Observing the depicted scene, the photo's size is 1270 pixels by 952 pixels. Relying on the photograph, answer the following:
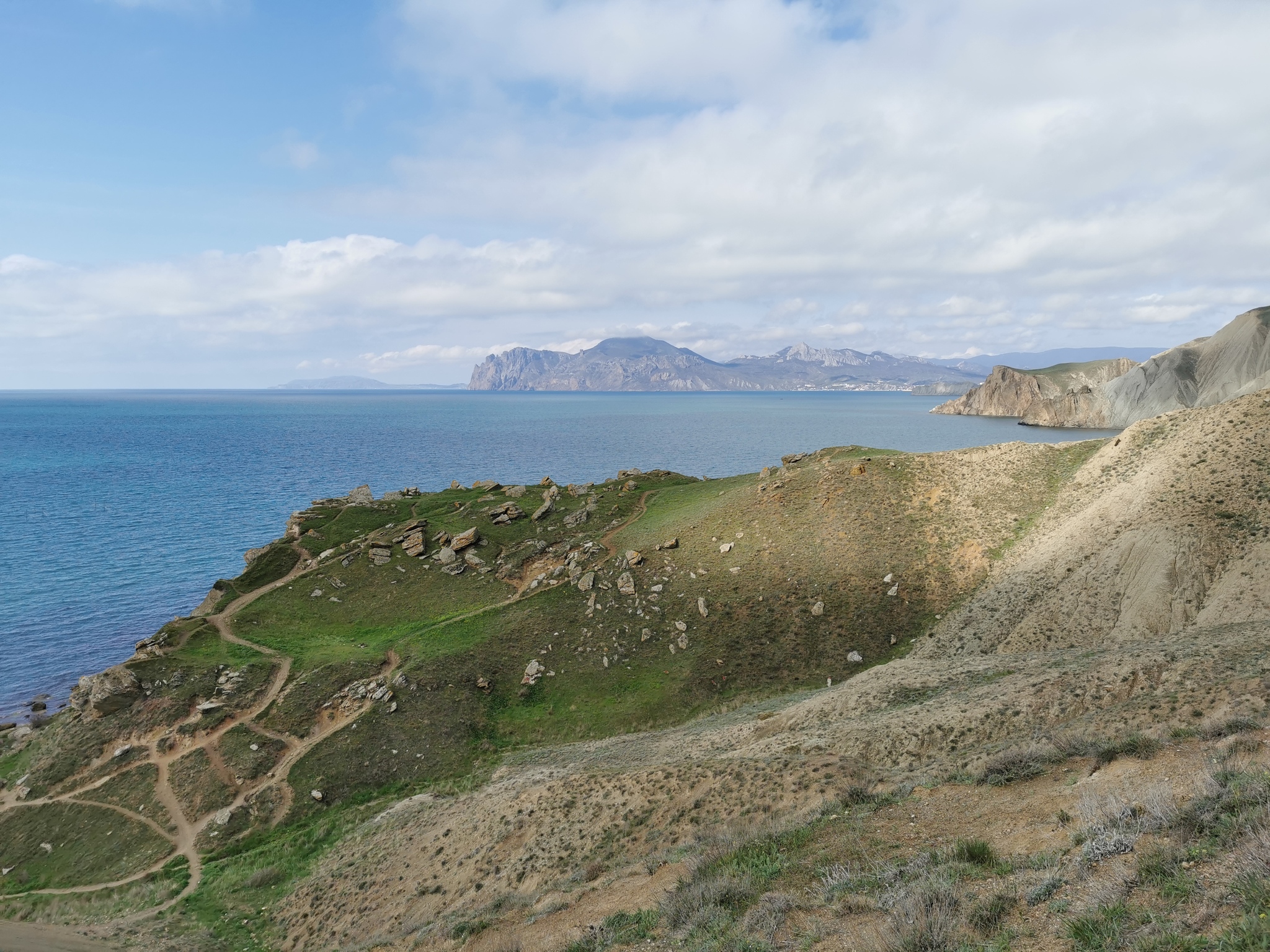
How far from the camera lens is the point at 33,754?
3769 centimetres

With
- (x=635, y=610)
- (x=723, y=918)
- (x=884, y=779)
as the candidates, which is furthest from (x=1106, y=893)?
(x=635, y=610)

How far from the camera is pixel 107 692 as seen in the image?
128 feet

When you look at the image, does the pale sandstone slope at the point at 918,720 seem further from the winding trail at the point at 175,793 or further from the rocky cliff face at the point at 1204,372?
the rocky cliff face at the point at 1204,372

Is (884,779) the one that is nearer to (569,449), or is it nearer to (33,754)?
(33,754)

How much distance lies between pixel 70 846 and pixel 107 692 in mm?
10154

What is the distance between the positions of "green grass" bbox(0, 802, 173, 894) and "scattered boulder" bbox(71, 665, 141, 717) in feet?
19.7

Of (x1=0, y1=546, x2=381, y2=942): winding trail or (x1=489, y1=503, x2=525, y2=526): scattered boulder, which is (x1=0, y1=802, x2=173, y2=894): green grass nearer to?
(x1=0, y1=546, x2=381, y2=942): winding trail

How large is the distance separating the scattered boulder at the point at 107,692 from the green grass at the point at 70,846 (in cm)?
601

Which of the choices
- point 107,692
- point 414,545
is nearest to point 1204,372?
point 414,545

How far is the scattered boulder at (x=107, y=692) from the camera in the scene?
128 ft

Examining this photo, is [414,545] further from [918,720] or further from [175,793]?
[918,720]

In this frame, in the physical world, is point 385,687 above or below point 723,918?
below

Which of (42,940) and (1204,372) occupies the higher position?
(1204,372)

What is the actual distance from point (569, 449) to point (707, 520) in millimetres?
111520
